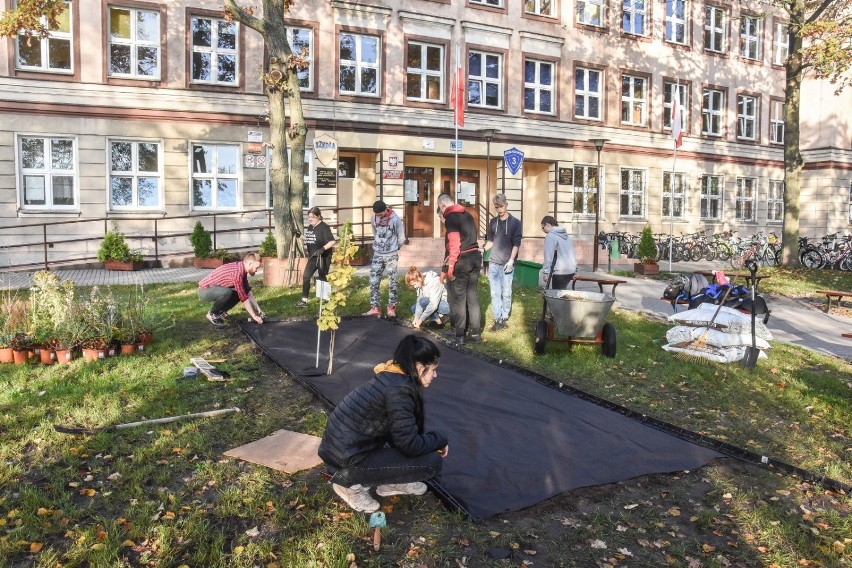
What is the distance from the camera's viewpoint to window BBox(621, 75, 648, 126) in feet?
87.9

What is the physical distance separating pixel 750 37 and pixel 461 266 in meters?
27.8

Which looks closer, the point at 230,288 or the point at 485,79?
the point at 230,288

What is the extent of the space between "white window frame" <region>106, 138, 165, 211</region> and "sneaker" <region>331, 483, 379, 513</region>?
17.5m

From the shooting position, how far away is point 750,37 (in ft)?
99.1

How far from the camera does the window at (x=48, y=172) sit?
1855cm

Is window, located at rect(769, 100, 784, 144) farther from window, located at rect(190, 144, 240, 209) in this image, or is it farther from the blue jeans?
the blue jeans

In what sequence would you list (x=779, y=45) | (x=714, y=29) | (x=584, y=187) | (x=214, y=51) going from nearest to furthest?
(x=214, y=51)
(x=584, y=187)
(x=714, y=29)
(x=779, y=45)

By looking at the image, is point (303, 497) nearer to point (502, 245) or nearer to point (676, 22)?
point (502, 245)

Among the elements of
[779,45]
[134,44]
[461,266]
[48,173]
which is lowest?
[461,266]

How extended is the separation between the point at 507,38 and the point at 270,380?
20.2 meters

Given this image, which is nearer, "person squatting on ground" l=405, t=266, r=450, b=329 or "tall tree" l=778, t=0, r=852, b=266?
"person squatting on ground" l=405, t=266, r=450, b=329

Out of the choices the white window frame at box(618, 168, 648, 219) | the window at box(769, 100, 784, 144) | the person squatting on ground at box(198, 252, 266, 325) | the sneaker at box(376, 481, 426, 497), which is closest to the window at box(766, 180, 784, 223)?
the window at box(769, 100, 784, 144)

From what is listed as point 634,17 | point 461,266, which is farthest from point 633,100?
point 461,266

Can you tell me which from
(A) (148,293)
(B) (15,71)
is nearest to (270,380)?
(A) (148,293)
